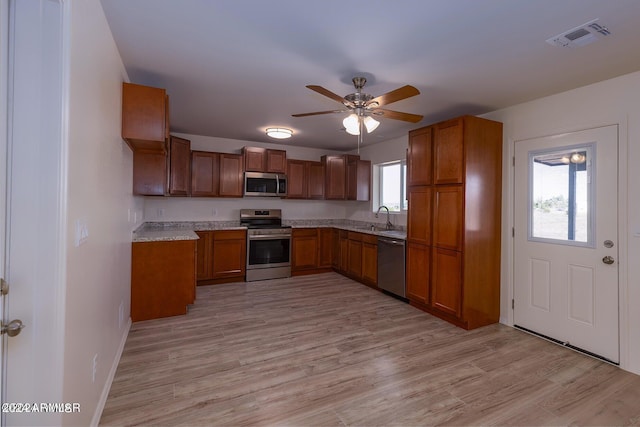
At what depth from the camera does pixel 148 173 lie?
3.57 m

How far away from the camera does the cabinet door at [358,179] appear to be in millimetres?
5648

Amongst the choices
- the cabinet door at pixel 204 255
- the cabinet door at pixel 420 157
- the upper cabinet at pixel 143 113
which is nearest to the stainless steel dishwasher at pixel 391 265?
the cabinet door at pixel 420 157

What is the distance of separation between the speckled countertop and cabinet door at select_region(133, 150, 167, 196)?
526 millimetres

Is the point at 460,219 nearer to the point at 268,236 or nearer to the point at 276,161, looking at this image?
the point at 268,236

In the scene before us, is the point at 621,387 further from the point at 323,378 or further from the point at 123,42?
the point at 123,42

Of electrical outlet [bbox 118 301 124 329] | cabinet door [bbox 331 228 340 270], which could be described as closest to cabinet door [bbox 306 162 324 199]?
cabinet door [bbox 331 228 340 270]

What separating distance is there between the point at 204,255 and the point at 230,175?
140cm

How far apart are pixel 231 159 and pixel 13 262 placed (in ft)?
13.3

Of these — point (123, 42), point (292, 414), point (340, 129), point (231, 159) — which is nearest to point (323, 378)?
point (292, 414)

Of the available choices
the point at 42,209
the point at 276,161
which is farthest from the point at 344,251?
the point at 42,209

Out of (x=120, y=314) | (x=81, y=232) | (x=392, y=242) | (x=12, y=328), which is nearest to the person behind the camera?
(x=12, y=328)

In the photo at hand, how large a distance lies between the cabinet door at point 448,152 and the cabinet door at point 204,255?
3.50 m

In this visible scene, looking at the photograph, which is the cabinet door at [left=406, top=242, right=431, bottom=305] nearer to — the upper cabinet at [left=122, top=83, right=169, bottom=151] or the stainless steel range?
the stainless steel range

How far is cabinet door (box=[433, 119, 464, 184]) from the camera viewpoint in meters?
3.17
